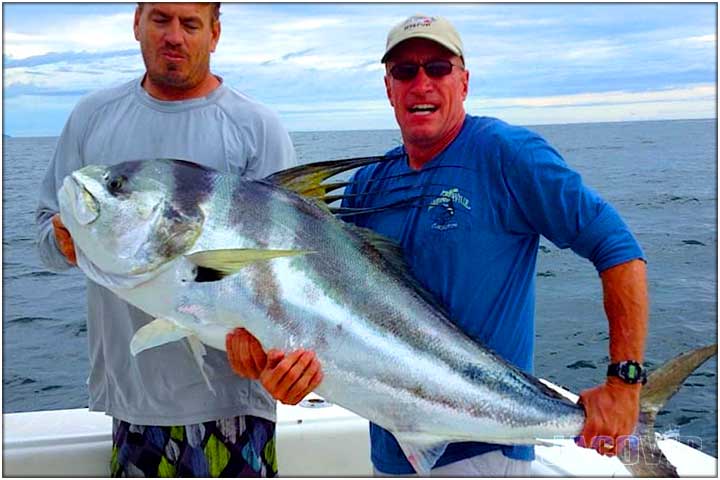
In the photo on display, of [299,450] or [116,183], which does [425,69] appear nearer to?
[116,183]

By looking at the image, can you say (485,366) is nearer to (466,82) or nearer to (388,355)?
(388,355)

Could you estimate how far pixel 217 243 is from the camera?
198cm

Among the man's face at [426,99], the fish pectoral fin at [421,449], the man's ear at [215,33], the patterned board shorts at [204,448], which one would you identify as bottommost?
the patterned board shorts at [204,448]

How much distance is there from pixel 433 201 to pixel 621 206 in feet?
56.8

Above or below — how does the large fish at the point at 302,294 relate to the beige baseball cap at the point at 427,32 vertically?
below

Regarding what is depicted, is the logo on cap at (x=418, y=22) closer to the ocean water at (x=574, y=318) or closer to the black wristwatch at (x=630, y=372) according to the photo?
the black wristwatch at (x=630, y=372)

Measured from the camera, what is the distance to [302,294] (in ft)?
6.60

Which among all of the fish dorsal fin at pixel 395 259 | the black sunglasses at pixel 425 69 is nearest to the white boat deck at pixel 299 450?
the fish dorsal fin at pixel 395 259

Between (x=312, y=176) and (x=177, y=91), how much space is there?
22.5 inches

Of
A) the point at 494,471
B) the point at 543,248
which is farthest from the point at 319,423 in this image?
the point at 543,248

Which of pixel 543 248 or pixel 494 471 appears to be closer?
pixel 494 471

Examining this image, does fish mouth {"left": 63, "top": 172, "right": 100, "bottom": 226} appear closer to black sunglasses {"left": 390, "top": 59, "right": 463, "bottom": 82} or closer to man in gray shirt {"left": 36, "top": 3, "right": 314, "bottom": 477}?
man in gray shirt {"left": 36, "top": 3, "right": 314, "bottom": 477}

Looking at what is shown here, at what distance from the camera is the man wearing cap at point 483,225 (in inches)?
79.0

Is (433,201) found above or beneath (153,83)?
beneath
